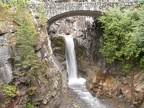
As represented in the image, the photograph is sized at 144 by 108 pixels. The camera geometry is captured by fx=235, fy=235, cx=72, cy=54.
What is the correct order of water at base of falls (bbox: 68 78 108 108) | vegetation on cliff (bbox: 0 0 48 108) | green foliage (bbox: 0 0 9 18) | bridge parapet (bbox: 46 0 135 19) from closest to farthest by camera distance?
1. vegetation on cliff (bbox: 0 0 48 108)
2. green foliage (bbox: 0 0 9 18)
3. water at base of falls (bbox: 68 78 108 108)
4. bridge parapet (bbox: 46 0 135 19)

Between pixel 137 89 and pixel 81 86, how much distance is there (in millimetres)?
7632

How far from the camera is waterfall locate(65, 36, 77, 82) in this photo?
2692 cm

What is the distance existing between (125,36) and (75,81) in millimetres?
8946

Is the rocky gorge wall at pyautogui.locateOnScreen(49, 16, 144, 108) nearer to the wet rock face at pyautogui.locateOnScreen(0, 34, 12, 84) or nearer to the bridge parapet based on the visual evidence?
the bridge parapet

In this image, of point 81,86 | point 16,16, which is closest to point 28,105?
point 16,16

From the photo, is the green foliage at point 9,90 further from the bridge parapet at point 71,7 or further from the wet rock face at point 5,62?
the bridge parapet at point 71,7

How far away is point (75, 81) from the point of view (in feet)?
85.9

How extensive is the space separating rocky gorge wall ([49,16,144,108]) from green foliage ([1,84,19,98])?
8917mm

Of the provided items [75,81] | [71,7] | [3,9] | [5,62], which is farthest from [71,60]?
[5,62]

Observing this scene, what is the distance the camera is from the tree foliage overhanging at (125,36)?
1817cm

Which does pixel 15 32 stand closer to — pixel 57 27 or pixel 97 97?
pixel 97 97

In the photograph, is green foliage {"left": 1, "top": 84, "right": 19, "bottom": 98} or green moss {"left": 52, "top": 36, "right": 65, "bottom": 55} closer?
green foliage {"left": 1, "top": 84, "right": 19, "bottom": 98}

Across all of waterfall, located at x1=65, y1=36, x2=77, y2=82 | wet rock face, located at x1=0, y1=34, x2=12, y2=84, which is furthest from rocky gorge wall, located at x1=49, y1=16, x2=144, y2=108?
wet rock face, located at x1=0, y1=34, x2=12, y2=84

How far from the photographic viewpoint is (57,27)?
114 feet
